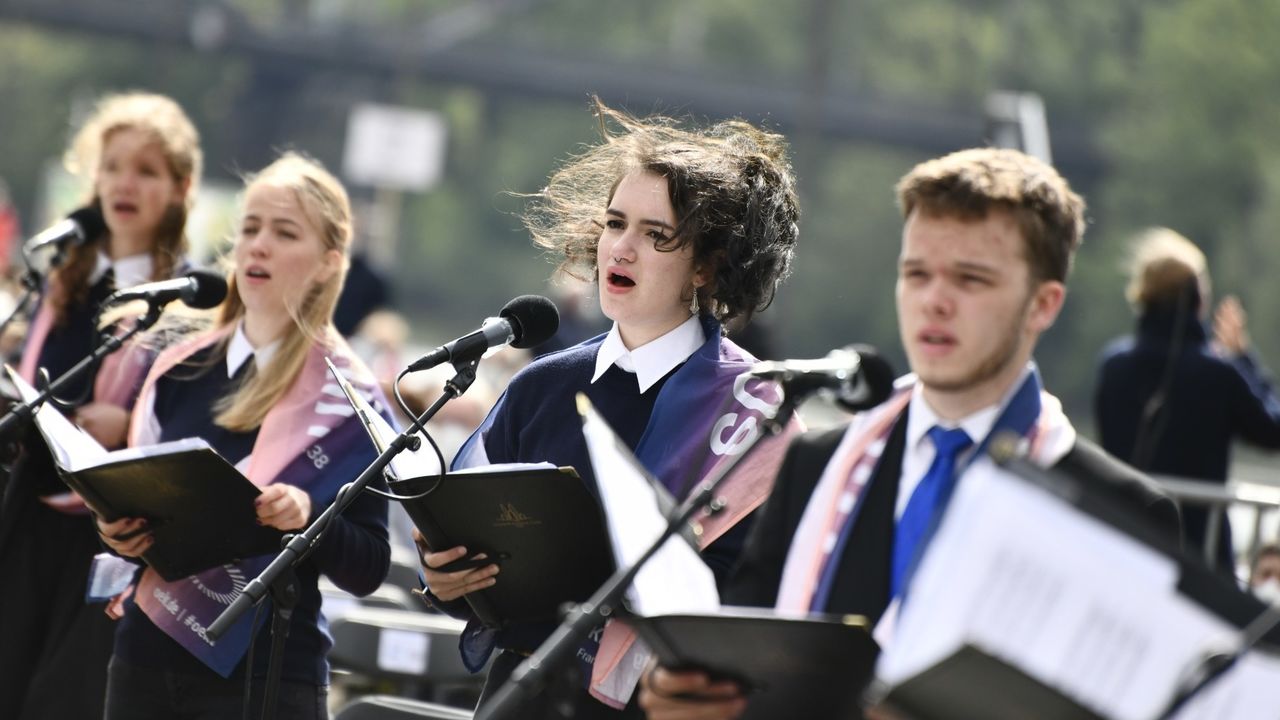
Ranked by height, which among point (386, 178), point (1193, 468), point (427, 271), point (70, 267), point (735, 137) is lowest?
point (427, 271)

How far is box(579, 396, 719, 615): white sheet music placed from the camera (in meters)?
2.86

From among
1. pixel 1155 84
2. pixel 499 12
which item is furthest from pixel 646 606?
pixel 499 12

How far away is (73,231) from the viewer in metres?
5.39

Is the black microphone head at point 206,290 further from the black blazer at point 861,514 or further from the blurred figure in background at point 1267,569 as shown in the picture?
the blurred figure in background at point 1267,569

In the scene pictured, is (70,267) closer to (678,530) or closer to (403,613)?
(403,613)

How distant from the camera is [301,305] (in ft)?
15.2

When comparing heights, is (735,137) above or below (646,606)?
above

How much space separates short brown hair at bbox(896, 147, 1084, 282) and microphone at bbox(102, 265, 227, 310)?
2299 millimetres

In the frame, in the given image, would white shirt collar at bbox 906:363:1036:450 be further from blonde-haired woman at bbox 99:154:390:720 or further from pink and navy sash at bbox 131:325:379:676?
pink and navy sash at bbox 131:325:379:676

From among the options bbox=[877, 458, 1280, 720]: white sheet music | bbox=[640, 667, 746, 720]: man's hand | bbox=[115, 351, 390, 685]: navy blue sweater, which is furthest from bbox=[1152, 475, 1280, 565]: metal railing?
bbox=[877, 458, 1280, 720]: white sheet music

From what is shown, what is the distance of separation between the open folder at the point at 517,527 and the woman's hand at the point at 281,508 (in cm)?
47

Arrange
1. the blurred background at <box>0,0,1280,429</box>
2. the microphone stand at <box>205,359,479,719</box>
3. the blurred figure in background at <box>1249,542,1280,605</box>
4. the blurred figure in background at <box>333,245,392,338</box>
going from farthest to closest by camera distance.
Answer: the blurred background at <box>0,0,1280,429</box> → the blurred figure in background at <box>333,245,392,338</box> → the blurred figure in background at <box>1249,542,1280,605</box> → the microphone stand at <box>205,359,479,719</box>

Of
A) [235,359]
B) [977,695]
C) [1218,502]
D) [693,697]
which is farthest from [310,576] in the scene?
[1218,502]

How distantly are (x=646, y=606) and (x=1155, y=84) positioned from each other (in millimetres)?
37736
